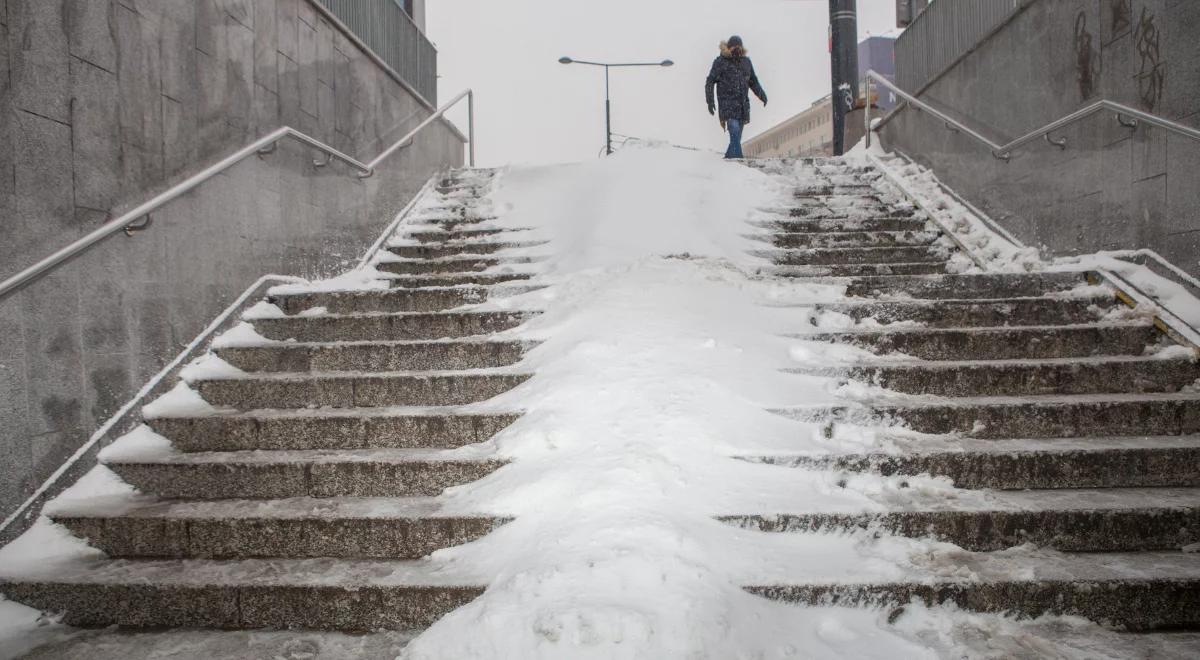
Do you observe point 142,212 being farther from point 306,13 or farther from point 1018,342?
point 1018,342

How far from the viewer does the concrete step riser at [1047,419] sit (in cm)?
335

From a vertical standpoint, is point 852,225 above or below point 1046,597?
above

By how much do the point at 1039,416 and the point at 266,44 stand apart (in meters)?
5.50

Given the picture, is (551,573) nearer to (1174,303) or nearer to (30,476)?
(30,476)

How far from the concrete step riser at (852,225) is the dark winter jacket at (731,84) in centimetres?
319

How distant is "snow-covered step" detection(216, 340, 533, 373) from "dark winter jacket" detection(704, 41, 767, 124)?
616 cm

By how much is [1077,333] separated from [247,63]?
558cm

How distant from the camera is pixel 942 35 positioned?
757cm

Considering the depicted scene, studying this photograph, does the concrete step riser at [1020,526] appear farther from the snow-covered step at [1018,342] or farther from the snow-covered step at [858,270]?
the snow-covered step at [858,270]

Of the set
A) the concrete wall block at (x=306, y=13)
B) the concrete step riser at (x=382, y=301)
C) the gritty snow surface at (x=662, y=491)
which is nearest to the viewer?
the gritty snow surface at (x=662, y=491)

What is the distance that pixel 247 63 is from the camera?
491 cm

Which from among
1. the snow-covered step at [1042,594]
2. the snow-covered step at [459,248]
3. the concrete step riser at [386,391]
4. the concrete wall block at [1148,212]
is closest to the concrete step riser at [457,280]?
the snow-covered step at [459,248]

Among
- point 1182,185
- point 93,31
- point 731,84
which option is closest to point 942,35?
point 731,84

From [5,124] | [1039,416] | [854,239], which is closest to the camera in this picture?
[5,124]
